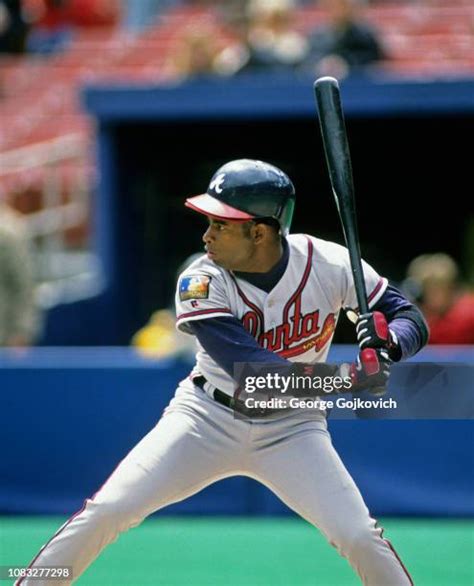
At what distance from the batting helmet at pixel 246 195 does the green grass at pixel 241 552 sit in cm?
203

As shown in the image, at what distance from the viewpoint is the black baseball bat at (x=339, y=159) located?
4281 millimetres

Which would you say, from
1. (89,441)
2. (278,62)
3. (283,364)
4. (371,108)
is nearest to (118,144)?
(278,62)

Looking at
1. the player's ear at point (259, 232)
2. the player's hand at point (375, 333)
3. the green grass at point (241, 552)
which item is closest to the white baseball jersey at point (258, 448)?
the player's ear at point (259, 232)

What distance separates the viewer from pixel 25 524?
293 inches

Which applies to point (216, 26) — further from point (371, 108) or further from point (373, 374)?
point (373, 374)

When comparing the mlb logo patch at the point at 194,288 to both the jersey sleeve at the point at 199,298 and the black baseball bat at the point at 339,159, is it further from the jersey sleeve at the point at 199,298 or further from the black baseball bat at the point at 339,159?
the black baseball bat at the point at 339,159

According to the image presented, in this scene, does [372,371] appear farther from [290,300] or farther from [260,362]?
[290,300]

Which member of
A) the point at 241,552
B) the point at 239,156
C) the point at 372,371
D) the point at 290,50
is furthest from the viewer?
the point at 239,156

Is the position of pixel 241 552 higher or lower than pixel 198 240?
lower

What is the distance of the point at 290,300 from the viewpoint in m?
4.38

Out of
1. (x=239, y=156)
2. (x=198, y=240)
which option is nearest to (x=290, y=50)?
(x=239, y=156)

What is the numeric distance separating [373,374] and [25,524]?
12.7 feet

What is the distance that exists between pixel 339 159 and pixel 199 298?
64cm

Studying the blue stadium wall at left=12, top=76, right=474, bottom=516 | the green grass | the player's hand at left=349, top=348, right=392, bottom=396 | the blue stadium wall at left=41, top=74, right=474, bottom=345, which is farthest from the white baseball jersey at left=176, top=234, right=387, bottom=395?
the blue stadium wall at left=41, top=74, right=474, bottom=345
